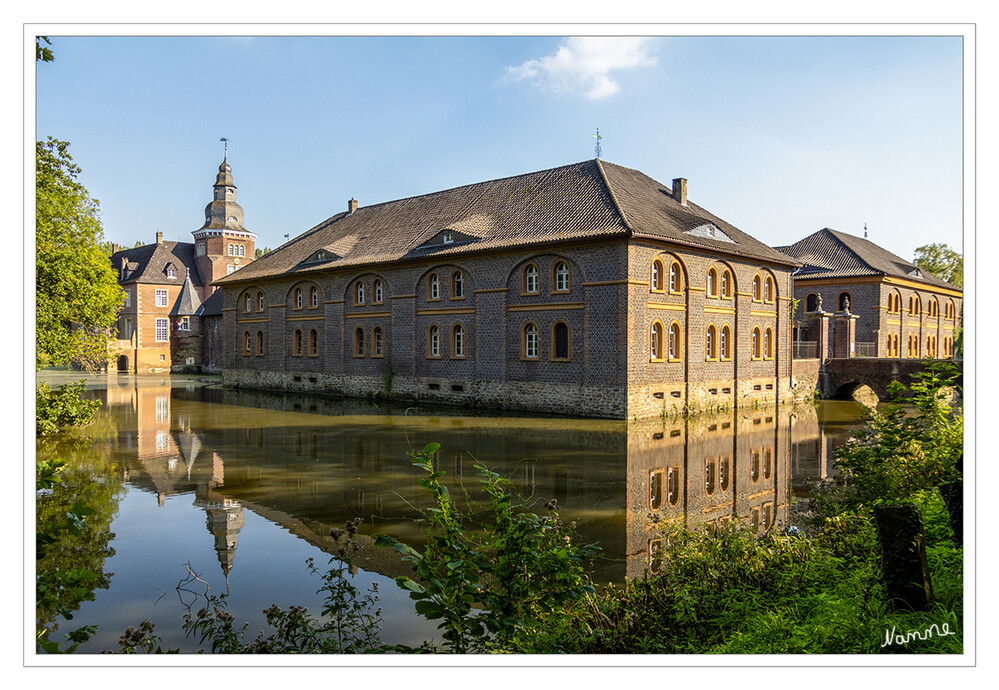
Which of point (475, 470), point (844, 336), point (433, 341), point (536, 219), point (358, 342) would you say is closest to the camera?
point (475, 470)

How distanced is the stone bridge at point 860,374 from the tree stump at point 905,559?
80.7 ft

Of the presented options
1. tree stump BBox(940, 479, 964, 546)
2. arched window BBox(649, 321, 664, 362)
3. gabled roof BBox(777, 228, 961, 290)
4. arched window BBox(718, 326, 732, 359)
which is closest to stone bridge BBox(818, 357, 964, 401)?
arched window BBox(718, 326, 732, 359)

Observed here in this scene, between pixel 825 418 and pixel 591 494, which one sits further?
pixel 825 418

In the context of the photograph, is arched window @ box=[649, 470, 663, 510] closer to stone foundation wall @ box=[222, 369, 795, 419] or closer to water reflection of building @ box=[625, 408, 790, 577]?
water reflection of building @ box=[625, 408, 790, 577]

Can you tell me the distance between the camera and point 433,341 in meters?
26.5

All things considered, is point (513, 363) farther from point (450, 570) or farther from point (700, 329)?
point (450, 570)

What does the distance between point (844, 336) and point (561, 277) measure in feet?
52.1

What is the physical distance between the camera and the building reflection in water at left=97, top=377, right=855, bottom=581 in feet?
30.7

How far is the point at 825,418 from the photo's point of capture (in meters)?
22.5

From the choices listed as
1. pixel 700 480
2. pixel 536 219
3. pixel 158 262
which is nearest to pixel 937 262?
pixel 536 219

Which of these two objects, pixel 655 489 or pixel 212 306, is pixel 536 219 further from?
pixel 212 306
